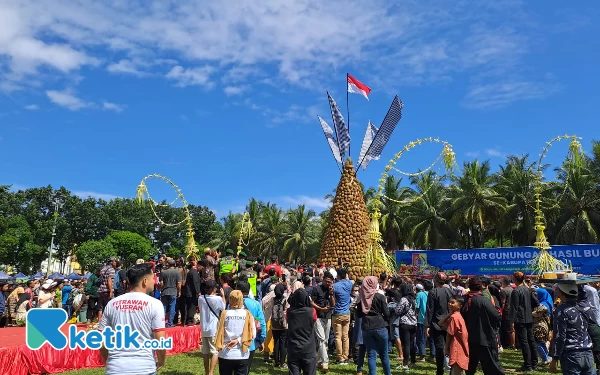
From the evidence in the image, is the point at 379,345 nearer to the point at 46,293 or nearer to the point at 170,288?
the point at 170,288

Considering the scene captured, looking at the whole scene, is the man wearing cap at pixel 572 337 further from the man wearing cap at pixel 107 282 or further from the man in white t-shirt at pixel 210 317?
the man wearing cap at pixel 107 282

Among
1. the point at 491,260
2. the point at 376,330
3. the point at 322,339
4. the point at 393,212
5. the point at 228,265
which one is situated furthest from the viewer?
the point at 393,212

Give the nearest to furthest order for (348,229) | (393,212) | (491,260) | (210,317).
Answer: (210,317), (348,229), (491,260), (393,212)

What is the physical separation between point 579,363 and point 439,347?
103 inches

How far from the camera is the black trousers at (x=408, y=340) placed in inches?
359

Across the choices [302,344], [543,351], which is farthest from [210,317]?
[543,351]

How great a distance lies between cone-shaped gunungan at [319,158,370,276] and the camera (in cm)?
1903

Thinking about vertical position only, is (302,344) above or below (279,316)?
below

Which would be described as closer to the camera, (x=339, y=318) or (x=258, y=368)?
(x=258, y=368)

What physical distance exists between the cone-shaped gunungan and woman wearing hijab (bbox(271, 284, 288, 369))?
31.7 ft

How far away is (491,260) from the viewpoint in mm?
Result: 20109

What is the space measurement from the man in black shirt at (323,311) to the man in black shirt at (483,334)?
9.57 ft

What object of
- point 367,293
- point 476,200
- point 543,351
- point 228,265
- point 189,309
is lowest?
point 543,351

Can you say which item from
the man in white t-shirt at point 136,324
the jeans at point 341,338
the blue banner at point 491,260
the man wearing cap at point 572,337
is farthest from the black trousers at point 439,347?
the blue banner at point 491,260
